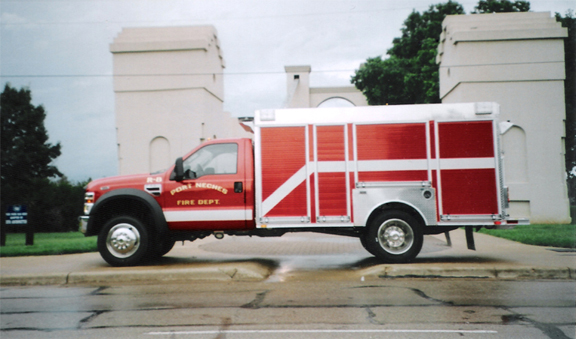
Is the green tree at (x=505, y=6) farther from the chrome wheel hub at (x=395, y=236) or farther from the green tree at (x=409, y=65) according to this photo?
the chrome wheel hub at (x=395, y=236)

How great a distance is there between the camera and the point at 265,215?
29.4 ft

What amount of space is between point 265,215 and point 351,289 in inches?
89.2

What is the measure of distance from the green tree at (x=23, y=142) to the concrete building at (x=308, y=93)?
19.1 metres

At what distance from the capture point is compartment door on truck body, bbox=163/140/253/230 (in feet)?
29.8

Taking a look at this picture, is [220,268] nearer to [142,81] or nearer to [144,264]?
[144,264]

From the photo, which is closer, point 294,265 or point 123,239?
point 123,239

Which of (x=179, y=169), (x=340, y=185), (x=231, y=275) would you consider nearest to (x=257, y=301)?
(x=231, y=275)

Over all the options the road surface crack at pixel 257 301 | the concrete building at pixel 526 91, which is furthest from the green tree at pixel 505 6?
the road surface crack at pixel 257 301

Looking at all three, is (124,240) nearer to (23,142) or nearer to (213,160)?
(213,160)

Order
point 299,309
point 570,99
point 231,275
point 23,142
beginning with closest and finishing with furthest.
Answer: point 299,309 < point 231,275 < point 570,99 < point 23,142

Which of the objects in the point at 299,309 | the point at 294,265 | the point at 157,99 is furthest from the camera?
the point at 157,99

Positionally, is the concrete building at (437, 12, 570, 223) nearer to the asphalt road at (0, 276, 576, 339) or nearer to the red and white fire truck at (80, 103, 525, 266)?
the red and white fire truck at (80, 103, 525, 266)

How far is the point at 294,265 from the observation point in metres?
9.99

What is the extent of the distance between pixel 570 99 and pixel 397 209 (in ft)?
61.6
